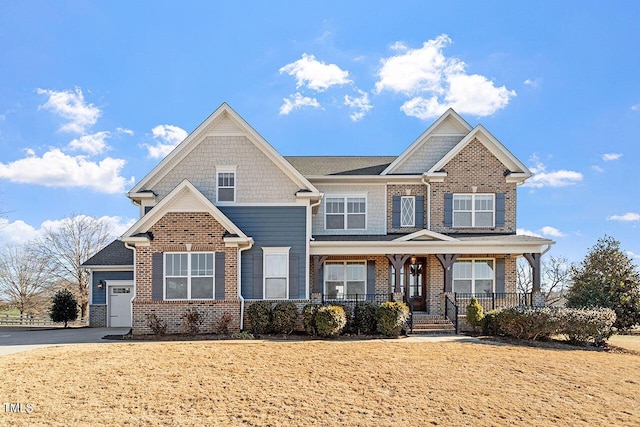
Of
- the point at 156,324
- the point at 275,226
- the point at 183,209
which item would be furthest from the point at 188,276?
the point at 275,226

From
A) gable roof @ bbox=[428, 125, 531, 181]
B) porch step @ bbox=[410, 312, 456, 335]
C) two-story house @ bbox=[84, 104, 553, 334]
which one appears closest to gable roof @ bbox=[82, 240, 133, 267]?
two-story house @ bbox=[84, 104, 553, 334]

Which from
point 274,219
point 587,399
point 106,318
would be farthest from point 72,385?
point 106,318

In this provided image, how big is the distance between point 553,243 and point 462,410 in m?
12.4

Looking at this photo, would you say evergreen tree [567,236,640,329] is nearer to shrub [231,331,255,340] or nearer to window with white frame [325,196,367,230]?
window with white frame [325,196,367,230]

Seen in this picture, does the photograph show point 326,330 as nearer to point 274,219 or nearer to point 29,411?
point 274,219

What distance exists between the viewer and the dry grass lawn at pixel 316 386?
7211mm

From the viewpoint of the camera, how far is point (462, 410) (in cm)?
754

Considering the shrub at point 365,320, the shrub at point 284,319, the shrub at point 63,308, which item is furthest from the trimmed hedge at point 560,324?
the shrub at point 63,308

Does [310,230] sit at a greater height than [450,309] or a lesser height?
greater

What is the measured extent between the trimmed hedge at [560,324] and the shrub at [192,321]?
418 inches

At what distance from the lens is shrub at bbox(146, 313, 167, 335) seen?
14.9 metres

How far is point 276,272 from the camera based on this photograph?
1627 centimetres

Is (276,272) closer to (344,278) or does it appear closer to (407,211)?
(344,278)

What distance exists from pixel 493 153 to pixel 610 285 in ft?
26.8
